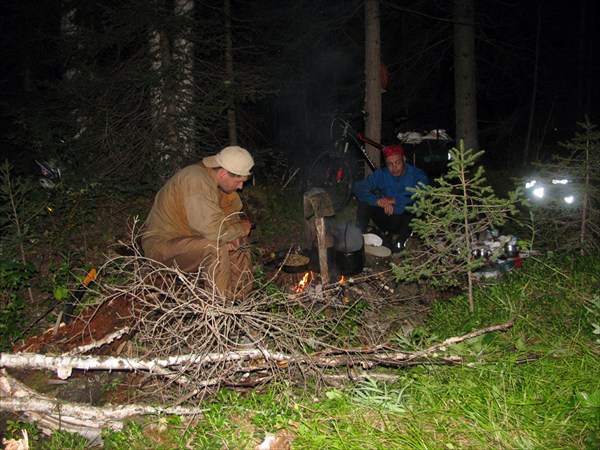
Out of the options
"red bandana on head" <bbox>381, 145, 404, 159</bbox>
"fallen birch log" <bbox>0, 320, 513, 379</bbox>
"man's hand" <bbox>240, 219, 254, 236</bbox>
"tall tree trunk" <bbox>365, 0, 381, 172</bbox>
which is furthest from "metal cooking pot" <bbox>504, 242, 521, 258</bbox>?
"man's hand" <bbox>240, 219, 254, 236</bbox>

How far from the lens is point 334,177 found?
306 inches

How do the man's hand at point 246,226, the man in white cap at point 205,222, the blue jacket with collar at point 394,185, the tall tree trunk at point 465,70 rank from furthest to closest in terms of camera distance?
1. the tall tree trunk at point 465,70
2. the blue jacket with collar at point 394,185
3. the man's hand at point 246,226
4. the man in white cap at point 205,222

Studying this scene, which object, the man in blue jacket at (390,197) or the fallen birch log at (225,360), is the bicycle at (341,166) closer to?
the man in blue jacket at (390,197)

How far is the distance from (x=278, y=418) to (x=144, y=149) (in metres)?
5.54

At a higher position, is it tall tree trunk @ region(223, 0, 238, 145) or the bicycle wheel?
A: tall tree trunk @ region(223, 0, 238, 145)

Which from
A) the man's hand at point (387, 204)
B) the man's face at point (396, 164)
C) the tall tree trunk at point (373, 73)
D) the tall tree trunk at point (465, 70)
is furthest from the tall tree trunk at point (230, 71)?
the tall tree trunk at point (465, 70)

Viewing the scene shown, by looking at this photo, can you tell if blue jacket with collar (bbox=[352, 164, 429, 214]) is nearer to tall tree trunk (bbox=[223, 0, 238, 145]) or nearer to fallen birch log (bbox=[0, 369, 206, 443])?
tall tree trunk (bbox=[223, 0, 238, 145])

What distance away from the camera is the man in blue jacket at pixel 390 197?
6.20m

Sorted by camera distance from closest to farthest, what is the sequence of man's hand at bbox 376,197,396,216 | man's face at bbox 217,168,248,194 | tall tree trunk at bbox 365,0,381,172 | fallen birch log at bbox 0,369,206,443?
fallen birch log at bbox 0,369,206,443 → man's face at bbox 217,168,248,194 → man's hand at bbox 376,197,396,216 → tall tree trunk at bbox 365,0,381,172

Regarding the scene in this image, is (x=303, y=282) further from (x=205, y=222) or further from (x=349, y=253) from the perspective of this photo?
(x=205, y=222)

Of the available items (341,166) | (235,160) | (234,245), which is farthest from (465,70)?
(234,245)

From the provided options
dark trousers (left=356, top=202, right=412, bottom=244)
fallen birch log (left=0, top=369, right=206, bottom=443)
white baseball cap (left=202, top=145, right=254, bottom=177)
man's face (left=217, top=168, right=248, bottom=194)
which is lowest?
fallen birch log (left=0, top=369, right=206, bottom=443)

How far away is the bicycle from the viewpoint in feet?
25.1

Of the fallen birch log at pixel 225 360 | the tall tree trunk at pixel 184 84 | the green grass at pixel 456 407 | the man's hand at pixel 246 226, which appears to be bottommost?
the green grass at pixel 456 407
